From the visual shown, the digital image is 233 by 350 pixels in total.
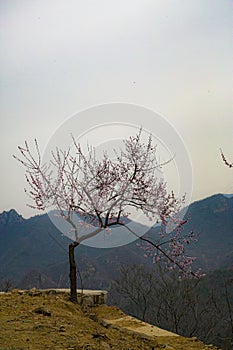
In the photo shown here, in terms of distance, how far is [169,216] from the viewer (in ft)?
26.9

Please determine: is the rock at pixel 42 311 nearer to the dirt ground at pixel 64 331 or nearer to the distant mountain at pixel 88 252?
the dirt ground at pixel 64 331

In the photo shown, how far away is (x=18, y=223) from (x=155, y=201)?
33.0 meters

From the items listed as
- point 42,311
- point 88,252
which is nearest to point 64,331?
point 42,311

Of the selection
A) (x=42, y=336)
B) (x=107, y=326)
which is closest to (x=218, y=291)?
(x=107, y=326)

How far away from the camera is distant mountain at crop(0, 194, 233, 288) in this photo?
88.1 feet

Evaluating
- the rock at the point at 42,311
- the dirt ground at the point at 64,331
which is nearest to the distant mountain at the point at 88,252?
the dirt ground at the point at 64,331

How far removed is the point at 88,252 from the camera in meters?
32.7

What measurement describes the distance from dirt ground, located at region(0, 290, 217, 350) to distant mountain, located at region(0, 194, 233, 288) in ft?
57.6

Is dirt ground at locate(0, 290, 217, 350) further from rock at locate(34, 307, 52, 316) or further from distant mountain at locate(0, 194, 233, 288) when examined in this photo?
distant mountain at locate(0, 194, 233, 288)

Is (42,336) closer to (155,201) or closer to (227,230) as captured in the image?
(155,201)

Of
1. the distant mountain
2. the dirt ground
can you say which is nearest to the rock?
the dirt ground

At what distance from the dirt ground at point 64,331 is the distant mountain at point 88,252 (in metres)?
17.6

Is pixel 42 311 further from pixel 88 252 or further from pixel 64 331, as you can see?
pixel 88 252

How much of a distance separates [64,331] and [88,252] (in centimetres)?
2848
